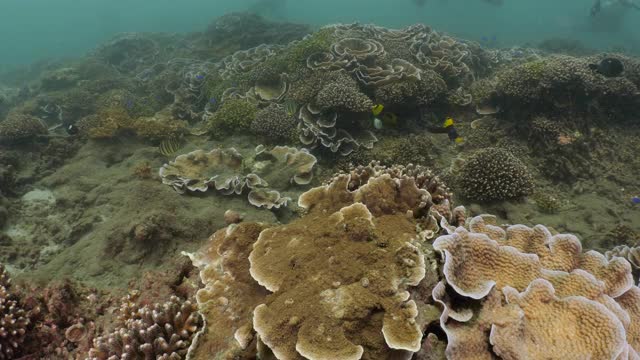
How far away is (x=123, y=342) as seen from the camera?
3607 mm

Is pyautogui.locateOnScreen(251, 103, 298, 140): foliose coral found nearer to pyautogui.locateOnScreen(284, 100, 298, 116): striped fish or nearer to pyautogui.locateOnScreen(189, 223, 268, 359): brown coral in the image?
pyautogui.locateOnScreen(284, 100, 298, 116): striped fish

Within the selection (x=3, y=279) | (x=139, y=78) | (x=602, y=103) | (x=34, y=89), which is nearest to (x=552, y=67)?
(x=602, y=103)

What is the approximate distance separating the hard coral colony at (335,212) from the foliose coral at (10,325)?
0.03 m

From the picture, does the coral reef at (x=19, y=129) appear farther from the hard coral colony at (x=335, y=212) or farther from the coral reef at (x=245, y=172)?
the coral reef at (x=245, y=172)

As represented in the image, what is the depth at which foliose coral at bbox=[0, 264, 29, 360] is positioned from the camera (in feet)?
13.2

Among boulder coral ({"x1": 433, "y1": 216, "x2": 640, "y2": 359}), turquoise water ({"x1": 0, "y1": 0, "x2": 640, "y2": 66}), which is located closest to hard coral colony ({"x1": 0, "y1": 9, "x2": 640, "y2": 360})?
boulder coral ({"x1": 433, "y1": 216, "x2": 640, "y2": 359})

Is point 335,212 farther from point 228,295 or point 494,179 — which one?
point 494,179

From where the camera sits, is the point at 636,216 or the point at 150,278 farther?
the point at 636,216

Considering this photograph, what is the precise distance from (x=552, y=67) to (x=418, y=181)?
19.8ft

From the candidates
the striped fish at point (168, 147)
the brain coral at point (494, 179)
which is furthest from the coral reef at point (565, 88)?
the striped fish at point (168, 147)

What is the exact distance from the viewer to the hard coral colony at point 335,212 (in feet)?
10.1

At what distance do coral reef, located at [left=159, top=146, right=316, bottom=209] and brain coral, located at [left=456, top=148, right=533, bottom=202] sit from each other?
3260 mm

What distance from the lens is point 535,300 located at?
3219 mm

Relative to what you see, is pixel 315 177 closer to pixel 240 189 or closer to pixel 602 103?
pixel 240 189
